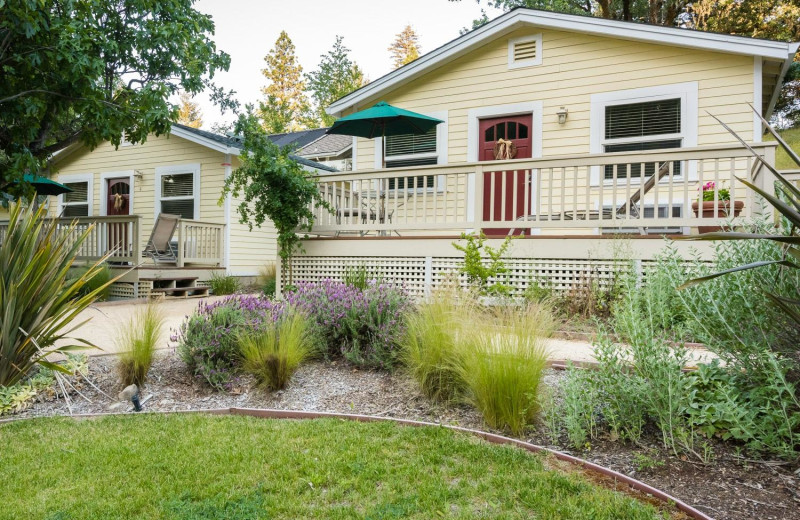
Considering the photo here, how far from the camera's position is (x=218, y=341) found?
13.8 ft

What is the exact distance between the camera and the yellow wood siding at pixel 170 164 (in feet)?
41.4

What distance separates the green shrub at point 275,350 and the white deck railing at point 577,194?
333 centimetres

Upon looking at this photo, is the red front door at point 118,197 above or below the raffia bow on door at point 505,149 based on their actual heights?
below

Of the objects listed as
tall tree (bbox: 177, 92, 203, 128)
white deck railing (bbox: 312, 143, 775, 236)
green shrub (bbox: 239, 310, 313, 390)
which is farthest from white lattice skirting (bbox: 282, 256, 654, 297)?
tall tree (bbox: 177, 92, 203, 128)

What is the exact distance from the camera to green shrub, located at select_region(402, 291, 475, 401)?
346 centimetres

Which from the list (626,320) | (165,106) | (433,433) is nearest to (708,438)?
(626,320)

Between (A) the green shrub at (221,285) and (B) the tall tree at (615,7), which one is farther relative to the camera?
(B) the tall tree at (615,7)

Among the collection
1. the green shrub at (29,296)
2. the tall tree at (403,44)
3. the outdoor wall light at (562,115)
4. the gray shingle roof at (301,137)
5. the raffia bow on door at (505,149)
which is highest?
the tall tree at (403,44)

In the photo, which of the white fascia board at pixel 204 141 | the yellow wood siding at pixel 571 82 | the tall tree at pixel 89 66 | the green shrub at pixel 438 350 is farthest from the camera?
the white fascia board at pixel 204 141

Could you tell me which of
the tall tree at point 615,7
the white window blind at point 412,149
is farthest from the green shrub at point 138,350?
the tall tree at point 615,7

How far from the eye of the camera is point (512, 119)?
9.24m

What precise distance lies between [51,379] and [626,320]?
411 centimetres

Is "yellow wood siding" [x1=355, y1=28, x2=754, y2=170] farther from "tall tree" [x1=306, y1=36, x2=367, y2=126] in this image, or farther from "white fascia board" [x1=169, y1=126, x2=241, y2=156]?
"tall tree" [x1=306, y1=36, x2=367, y2=126]

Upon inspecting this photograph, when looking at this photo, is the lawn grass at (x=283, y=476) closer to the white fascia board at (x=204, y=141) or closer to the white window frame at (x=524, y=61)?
the white window frame at (x=524, y=61)
